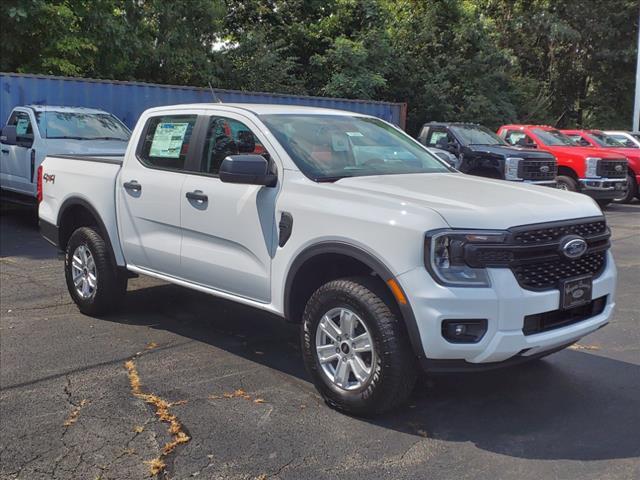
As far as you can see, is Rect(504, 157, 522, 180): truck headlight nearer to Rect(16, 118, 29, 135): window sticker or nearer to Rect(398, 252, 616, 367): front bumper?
Rect(16, 118, 29, 135): window sticker

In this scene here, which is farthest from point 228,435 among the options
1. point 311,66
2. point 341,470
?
point 311,66

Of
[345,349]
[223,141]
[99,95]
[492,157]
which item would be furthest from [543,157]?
[345,349]

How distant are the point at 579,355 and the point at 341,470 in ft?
8.47

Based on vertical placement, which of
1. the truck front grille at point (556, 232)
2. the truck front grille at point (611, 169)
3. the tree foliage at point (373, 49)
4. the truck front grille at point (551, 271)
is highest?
the tree foliage at point (373, 49)

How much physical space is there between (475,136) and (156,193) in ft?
36.0

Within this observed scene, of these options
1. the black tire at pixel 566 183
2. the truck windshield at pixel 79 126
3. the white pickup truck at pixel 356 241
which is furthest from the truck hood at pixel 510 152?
the white pickup truck at pixel 356 241

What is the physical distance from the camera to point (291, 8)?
23875 mm

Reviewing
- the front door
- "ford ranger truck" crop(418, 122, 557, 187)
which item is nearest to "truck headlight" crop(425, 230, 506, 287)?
the front door

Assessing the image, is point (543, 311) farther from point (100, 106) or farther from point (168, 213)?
point (100, 106)

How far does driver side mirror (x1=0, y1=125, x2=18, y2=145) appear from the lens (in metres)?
11.3

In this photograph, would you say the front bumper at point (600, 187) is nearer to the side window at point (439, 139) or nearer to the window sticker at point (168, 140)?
the side window at point (439, 139)

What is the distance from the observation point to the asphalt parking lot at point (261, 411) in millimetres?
3496

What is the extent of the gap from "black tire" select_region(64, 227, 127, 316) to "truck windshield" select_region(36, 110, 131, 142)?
546 centimetres

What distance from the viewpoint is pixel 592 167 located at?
1512 cm
